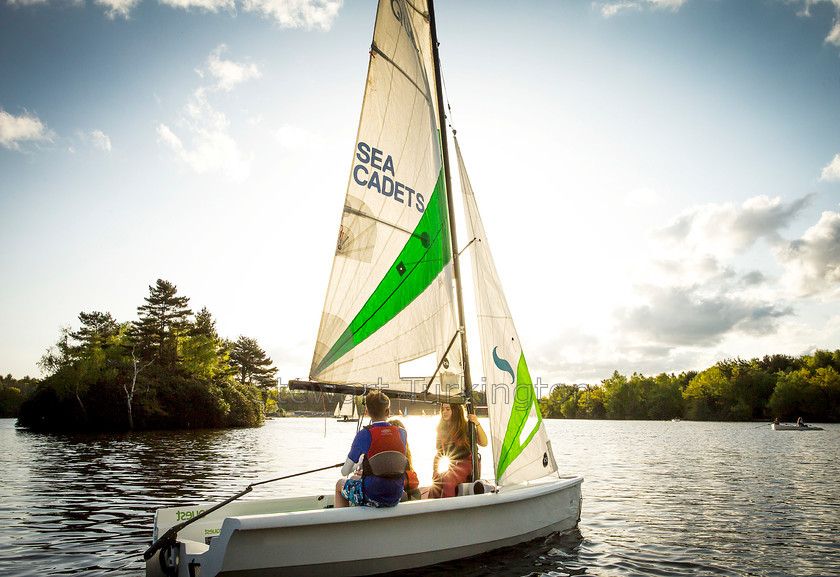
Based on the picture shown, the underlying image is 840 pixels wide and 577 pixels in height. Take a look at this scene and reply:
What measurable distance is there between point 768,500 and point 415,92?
43.8 feet

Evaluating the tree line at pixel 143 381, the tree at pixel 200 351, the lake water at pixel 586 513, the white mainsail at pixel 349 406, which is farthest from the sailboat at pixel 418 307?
the tree at pixel 200 351

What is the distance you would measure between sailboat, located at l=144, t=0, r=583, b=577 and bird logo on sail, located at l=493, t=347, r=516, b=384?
0.02 m

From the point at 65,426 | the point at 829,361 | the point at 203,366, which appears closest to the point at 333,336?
the point at 65,426

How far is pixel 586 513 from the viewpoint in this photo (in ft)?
37.7

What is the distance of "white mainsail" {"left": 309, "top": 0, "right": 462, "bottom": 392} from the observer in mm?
8156

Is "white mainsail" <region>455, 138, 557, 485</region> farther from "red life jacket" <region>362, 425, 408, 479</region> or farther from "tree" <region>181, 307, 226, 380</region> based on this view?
"tree" <region>181, 307, 226, 380</region>

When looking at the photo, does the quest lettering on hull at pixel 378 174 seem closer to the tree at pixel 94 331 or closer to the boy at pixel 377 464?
the boy at pixel 377 464

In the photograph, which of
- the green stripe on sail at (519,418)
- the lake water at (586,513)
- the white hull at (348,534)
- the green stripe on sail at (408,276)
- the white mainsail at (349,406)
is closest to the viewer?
the white hull at (348,534)

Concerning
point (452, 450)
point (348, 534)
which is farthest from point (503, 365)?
point (348, 534)

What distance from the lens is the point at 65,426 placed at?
45.7 metres

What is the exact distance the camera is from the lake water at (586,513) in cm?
747

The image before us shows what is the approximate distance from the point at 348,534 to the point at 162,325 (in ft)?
201

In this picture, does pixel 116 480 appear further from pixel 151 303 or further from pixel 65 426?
pixel 151 303

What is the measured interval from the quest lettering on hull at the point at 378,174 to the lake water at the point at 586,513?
5.49 m
